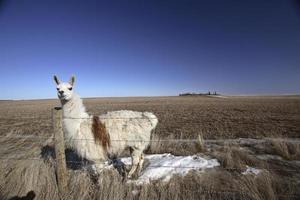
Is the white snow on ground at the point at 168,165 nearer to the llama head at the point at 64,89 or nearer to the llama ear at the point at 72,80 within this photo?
the llama head at the point at 64,89

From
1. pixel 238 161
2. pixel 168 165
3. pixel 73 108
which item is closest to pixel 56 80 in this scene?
pixel 73 108

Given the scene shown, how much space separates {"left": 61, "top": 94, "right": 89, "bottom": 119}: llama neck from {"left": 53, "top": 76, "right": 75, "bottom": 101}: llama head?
15cm

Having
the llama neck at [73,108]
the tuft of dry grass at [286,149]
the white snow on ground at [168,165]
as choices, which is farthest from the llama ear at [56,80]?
the tuft of dry grass at [286,149]

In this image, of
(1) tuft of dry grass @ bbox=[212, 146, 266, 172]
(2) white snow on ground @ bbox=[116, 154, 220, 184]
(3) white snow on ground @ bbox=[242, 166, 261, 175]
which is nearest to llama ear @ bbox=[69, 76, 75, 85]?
(2) white snow on ground @ bbox=[116, 154, 220, 184]

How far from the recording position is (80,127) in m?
4.78

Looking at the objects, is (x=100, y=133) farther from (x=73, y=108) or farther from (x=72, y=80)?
(x=72, y=80)

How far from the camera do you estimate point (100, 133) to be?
16.0 ft

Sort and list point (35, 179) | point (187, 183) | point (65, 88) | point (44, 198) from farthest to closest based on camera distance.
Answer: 1. point (65, 88)
2. point (187, 183)
3. point (35, 179)
4. point (44, 198)

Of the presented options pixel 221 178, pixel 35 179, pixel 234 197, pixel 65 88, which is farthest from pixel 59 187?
pixel 221 178

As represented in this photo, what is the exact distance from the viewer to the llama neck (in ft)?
15.8

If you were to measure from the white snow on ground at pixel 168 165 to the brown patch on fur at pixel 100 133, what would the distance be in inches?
44.2

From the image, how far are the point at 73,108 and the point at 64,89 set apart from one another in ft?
1.76

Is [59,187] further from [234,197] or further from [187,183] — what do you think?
[234,197]

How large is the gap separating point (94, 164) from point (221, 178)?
10.0ft
